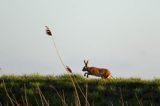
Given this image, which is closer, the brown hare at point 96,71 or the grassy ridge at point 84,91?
Result: the grassy ridge at point 84,91

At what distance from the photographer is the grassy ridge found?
1152cm

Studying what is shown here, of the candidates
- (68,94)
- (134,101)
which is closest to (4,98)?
(68,94)

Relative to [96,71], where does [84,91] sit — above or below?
below

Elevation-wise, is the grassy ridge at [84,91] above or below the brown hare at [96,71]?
below

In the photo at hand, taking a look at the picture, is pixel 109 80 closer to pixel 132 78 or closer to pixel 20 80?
pixel 132 78

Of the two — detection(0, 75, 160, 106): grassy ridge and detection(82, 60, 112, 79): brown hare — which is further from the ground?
detection(82, 60, 112, 79): brown hare

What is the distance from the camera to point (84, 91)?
12258mm

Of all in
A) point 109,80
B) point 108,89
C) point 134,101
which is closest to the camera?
point 134,101

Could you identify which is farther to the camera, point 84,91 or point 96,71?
point 96,71

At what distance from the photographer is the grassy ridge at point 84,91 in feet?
37.8

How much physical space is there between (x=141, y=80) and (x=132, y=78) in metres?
0.29

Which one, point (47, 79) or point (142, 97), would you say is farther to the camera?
point (47, 79)

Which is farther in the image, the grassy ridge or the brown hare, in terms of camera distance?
the brown hare

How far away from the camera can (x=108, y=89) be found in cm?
1252
